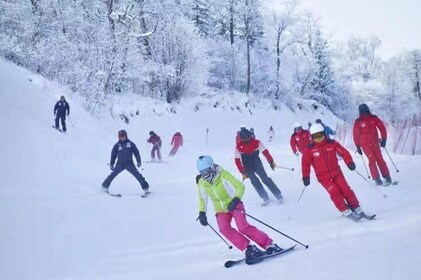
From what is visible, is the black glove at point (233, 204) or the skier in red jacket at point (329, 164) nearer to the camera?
the black glove at point (233, 204)

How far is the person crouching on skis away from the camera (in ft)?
19.5

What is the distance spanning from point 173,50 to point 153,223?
26.5 metres

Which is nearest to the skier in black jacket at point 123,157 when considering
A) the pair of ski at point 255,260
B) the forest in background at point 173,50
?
the pair of ski at point 255,260

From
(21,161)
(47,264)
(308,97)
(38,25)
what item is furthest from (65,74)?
(308,97)

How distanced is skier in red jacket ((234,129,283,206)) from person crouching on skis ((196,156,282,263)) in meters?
3.78

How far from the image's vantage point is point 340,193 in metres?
7.36

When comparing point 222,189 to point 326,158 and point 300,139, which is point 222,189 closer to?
point 326,158

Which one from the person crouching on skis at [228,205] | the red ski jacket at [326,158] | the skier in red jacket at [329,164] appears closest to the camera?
the person crouching on skis at [228,205]

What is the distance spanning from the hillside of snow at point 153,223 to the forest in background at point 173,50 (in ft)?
31.8

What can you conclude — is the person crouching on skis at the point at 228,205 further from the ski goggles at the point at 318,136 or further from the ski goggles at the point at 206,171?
the ski goggles at the point at 318,136

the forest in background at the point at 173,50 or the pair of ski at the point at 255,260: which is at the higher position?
the forest in background at the point at 173,50

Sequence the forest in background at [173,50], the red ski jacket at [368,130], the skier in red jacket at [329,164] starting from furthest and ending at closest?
the forest in background at [173,50] < the red ski jacket at [368,130] < the skier in red jacket at [329,164]

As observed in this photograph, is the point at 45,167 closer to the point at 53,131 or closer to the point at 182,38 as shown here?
the point at 53,131

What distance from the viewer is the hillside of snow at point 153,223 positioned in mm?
5430
